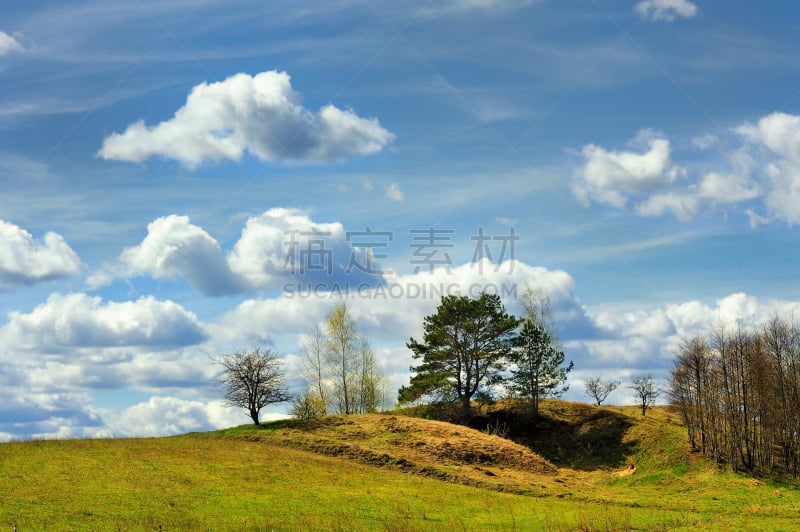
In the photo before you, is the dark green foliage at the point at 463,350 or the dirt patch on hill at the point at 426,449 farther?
the dark green foliage at the point at 463,350

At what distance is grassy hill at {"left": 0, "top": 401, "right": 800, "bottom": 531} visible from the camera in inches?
1268

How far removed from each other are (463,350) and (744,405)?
27540mm

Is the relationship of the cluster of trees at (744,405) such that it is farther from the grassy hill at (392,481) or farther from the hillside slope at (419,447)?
the hillside slope at (419,447)

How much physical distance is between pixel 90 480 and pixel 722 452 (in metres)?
49.2

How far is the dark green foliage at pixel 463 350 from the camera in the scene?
71438 millimetres

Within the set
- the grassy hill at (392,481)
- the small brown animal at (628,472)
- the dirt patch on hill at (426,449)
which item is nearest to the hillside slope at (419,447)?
the dirt patch on hill at (426,449)

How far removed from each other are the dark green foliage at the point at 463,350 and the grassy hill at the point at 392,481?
474cm

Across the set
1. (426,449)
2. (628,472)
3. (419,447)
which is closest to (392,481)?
(426,449)

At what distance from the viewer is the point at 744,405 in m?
56.3

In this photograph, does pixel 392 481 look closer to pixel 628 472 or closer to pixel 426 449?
pixel 426 449

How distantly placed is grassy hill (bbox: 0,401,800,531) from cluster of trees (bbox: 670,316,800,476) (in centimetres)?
279

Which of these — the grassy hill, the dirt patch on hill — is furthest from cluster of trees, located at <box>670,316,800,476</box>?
the dirt patch on hill

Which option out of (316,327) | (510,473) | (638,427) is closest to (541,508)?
(510,473)

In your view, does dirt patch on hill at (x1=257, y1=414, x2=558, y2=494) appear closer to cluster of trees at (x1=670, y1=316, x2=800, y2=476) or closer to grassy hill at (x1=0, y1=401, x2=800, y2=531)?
grassy hill at (x1=0, y1=401, x2=800, y2=531)
